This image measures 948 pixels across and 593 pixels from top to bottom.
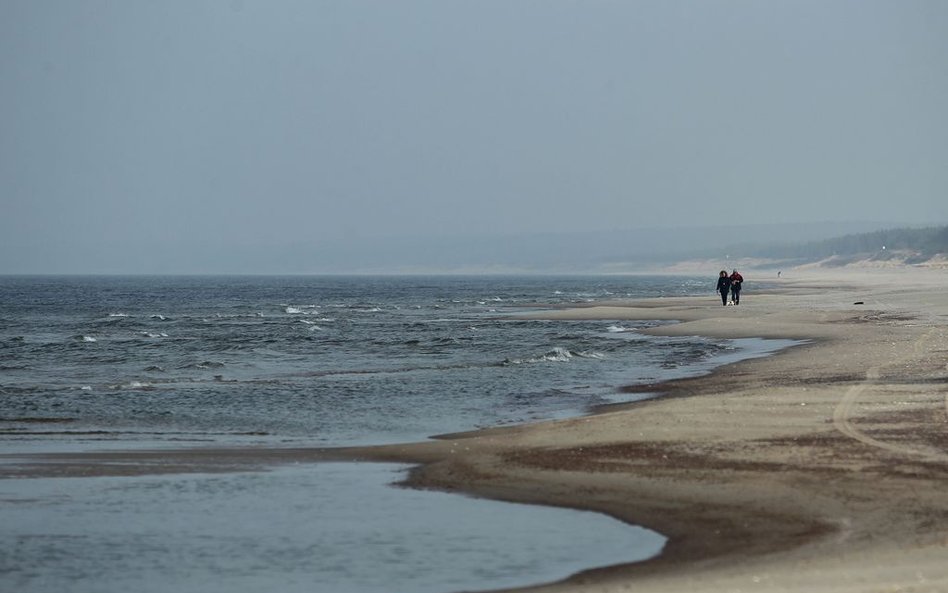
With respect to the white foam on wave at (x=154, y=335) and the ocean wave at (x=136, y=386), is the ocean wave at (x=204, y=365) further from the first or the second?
the white foam on wave at (x=154, y=335)

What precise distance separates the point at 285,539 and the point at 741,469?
533 cm

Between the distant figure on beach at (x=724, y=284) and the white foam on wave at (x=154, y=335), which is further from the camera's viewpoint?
the distant figure on beach at (x=724, y=284)

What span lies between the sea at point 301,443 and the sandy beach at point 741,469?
0.68 metres

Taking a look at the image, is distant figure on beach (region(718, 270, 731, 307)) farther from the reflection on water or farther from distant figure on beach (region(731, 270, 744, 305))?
the reflection on water

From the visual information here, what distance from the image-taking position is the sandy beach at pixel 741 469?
386 inches

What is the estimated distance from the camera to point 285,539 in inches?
459

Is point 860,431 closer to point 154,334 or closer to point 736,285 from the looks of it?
point 154,334

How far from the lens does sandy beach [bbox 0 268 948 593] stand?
9.81 m

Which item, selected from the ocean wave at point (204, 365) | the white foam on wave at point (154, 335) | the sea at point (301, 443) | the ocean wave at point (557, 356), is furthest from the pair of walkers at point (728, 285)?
the ocean wave at point (204, 365)

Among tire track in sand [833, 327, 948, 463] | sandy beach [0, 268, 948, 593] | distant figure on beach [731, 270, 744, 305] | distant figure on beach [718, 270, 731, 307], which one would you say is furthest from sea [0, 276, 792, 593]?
distant figure on beach [718, 270, 731, 307]

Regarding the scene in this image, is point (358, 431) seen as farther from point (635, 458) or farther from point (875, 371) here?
point (875, 371)

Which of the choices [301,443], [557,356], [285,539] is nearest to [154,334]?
[557,356]

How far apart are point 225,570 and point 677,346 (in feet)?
99.2

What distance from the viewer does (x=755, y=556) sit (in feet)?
33.3
